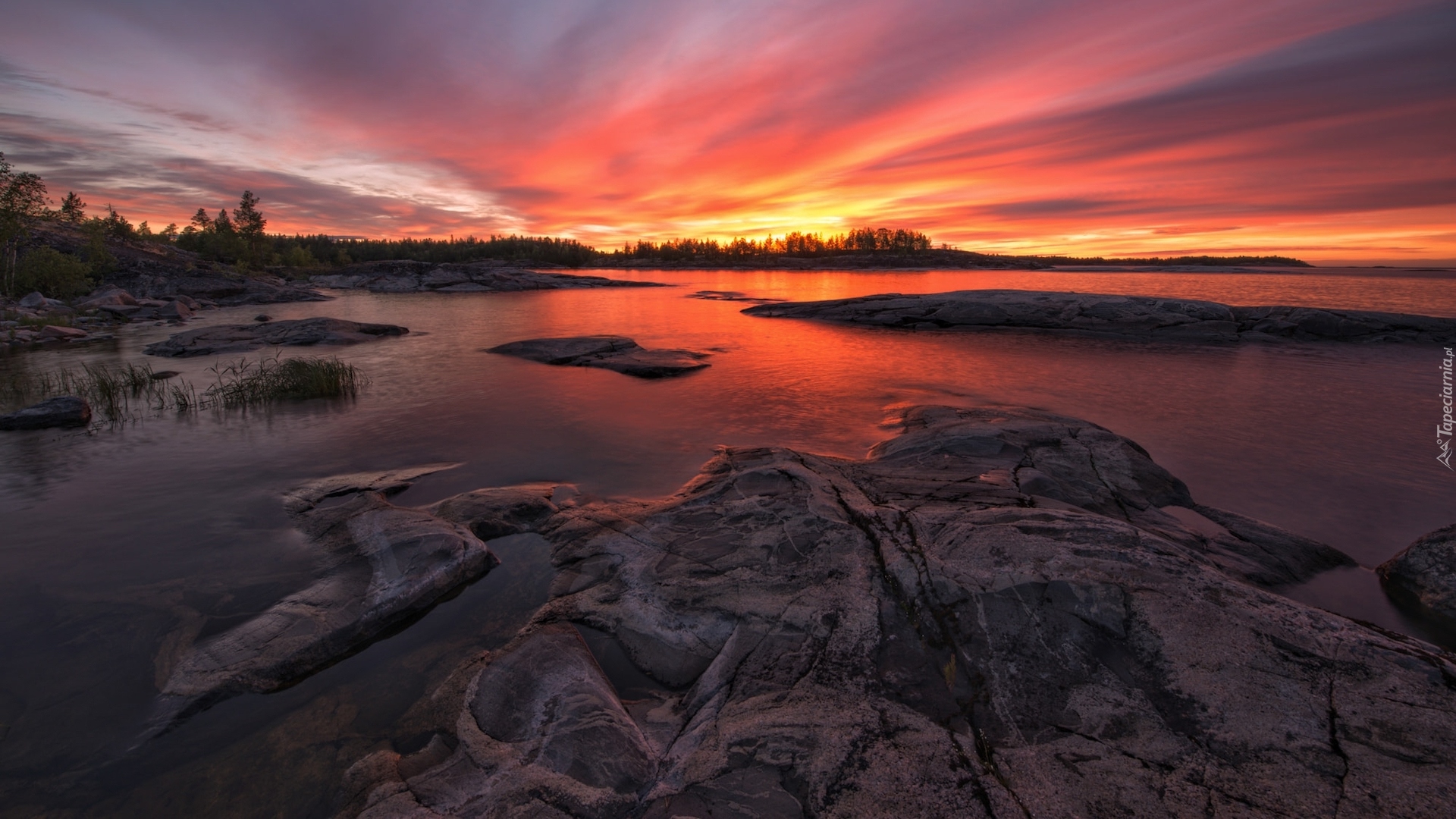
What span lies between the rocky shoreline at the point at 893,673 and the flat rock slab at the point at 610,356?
10406mm

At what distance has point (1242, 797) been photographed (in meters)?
2.50

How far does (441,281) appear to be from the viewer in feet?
191

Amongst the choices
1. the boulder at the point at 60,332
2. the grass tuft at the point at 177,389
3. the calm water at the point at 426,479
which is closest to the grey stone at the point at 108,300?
the boulder at the point at 60,332

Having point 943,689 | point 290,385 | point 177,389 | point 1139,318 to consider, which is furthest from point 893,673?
point 1139,318

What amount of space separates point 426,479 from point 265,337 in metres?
19.9

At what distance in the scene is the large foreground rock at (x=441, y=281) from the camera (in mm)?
58025

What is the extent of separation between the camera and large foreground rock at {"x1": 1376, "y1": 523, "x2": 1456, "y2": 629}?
460 centimetres

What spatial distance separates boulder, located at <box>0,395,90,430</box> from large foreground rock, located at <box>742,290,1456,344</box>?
26.8m

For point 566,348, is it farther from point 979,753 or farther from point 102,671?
point 979,753

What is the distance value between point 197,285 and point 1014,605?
5885 cm

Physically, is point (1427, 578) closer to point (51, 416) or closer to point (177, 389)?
point (51, 416)

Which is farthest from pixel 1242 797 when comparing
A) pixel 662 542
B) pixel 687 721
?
pixel 662 542

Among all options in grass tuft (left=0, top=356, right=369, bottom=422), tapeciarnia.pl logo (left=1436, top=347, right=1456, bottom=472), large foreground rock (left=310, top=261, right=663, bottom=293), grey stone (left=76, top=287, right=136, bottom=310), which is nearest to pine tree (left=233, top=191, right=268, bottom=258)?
large foreground rock (left=310, top=261, right=663, bottom=293)

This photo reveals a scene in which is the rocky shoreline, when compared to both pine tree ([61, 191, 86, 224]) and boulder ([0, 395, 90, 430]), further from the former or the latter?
pine tree ([61, 191, 86, 224])
